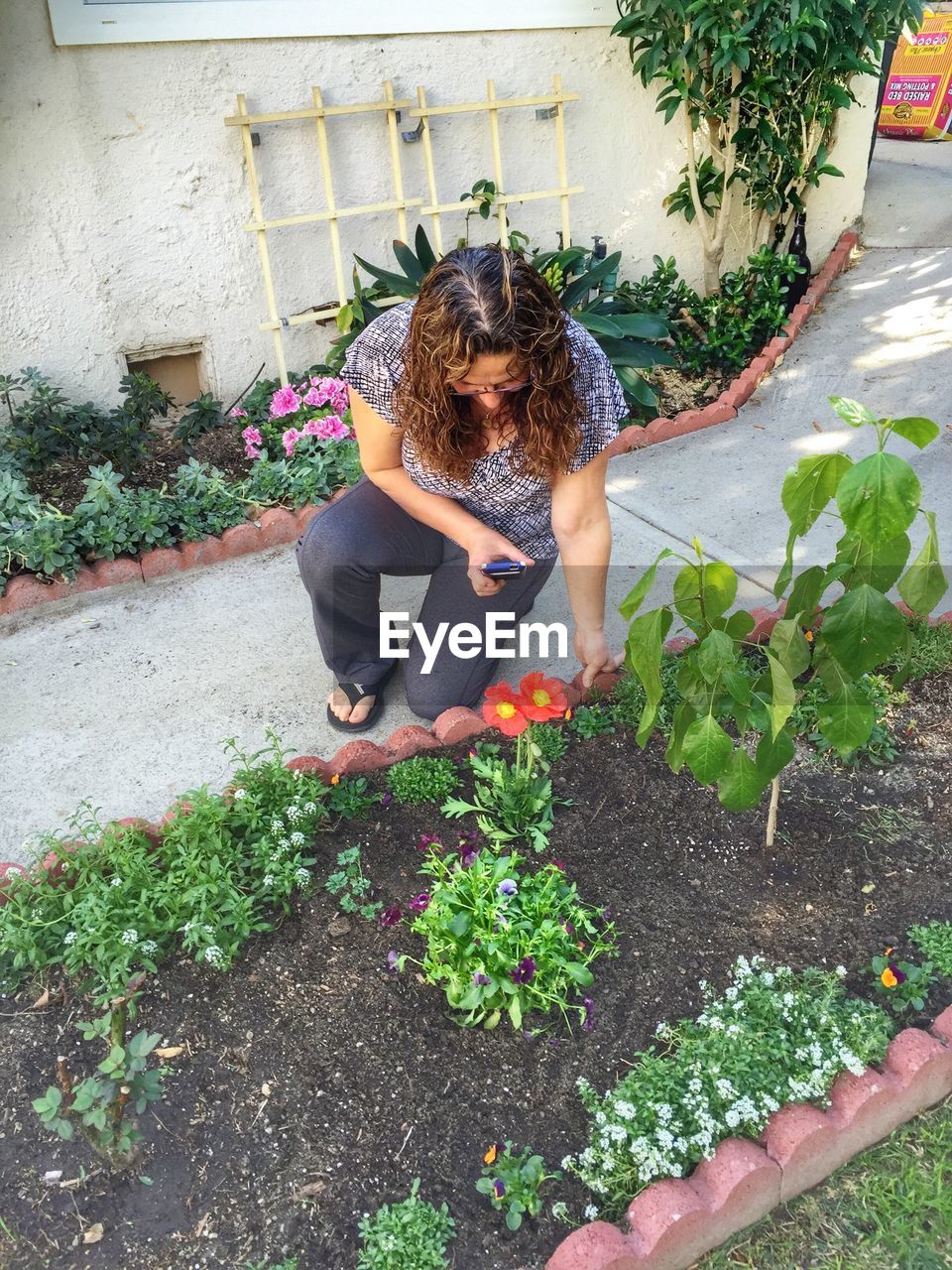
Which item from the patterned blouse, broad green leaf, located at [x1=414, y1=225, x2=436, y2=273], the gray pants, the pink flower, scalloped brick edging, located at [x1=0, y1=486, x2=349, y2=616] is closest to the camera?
the patterned blouse

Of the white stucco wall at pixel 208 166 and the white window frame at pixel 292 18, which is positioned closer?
the white window frame at pixel 292 18

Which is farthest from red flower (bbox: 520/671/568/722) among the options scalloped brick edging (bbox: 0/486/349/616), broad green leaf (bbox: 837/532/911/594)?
scalloped brick edging (bbox: 0/486/349/616)

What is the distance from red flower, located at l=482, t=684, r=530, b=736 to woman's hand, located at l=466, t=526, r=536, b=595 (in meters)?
0.37

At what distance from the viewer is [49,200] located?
4.03 meters

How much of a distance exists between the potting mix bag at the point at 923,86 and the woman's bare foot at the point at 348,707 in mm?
7682

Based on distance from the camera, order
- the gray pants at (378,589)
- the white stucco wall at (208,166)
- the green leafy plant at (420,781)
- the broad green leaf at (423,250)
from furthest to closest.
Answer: the broad green leaf at (423,250) < the white stucco wall at (208,166) < the gray pants at (378,589) < the green leafy plant at (420,781)

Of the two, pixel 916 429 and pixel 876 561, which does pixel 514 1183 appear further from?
pixel 916 429

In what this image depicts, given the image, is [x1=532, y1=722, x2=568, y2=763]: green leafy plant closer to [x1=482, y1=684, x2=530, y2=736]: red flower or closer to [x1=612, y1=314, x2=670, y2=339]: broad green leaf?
[x1=482, y1=684, x2=530, y2=736]: red flower

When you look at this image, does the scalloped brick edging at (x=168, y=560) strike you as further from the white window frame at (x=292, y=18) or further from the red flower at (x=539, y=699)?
the white window frame at (x=292, y=18)

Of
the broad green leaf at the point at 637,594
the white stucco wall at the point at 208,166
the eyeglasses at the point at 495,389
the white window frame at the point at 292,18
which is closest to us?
the broad green leaf at the point at 637,594

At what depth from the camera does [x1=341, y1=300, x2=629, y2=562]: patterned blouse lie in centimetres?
247

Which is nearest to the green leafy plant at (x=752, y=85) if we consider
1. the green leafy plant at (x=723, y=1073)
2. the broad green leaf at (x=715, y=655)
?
the broad green leaf at (x=715, y=655)

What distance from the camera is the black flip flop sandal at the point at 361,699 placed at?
298 centimetres

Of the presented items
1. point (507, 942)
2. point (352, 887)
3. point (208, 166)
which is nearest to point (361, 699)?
point (352, 887)
